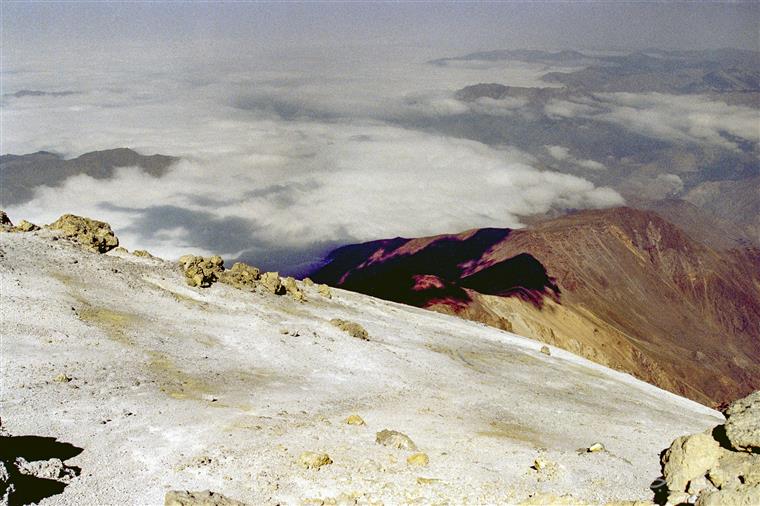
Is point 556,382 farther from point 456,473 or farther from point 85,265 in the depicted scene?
point 85,265

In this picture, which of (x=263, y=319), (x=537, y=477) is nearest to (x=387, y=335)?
(x=263, y=319)

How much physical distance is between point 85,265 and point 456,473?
3330 cm

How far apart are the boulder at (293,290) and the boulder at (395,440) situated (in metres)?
29.6

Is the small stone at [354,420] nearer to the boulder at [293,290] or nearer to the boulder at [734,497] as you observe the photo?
the boulder at [734,497]

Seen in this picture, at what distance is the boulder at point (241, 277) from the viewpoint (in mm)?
51250

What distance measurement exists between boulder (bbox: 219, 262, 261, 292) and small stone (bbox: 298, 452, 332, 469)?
30856mm

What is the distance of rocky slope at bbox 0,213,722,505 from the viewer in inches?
808

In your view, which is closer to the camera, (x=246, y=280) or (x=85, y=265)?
(x=85, y=265)

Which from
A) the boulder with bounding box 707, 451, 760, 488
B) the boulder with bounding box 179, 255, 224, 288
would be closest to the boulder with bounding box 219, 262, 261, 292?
the boulder with bounding box 179, 255, 224, 288

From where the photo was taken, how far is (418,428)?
28.2m

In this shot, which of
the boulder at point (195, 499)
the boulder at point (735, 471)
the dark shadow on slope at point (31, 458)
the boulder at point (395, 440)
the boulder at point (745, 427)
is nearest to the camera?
the boulder at point (195, 499)

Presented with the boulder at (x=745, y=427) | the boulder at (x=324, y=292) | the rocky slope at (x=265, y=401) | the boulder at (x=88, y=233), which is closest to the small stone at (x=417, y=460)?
the rocky slope at (x=265, y=401)

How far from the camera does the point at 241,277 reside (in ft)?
173

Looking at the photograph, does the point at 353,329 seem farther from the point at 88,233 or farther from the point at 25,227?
the point at 25,227
